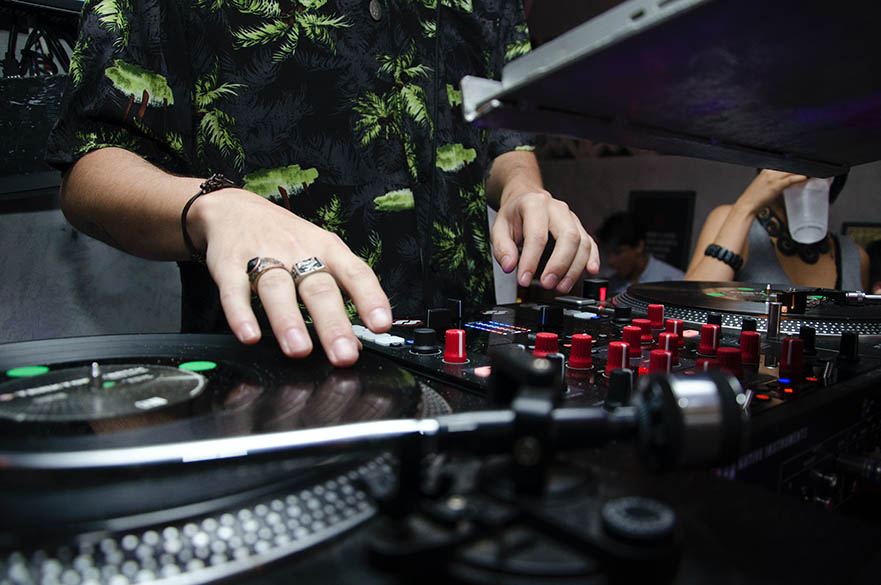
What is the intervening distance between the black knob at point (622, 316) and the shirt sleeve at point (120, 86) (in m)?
0.86

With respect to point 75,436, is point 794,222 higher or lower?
higher

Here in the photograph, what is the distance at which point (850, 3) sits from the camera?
1.64 ft

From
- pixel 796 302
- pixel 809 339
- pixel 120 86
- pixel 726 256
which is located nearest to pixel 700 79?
pixel 809 339

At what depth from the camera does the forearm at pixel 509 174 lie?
156cm

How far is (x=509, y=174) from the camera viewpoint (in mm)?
1627

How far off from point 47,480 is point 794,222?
7.24 feet

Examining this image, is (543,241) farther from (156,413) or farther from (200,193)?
(156,413)

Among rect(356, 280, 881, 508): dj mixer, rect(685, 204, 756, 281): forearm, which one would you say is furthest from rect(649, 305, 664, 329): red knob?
rect(685, 204, 756, 281): forearm

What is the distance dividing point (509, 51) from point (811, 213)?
1.17 metres

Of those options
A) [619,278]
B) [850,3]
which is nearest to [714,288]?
[850,3]

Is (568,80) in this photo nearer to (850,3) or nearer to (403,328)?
(850,3)

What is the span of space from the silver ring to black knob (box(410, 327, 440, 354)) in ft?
0.64

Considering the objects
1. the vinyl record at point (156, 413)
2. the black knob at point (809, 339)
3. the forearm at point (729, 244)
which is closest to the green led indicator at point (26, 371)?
the vinyl record at point (156, 413)

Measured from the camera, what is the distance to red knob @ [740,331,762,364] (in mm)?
811
